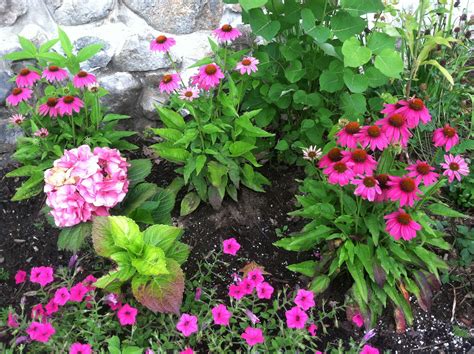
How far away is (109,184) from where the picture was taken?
6.84 feet

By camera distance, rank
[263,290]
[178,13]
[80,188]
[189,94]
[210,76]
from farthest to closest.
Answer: [178,13] → [189,94] → [210,76] → [80,188] → [263,290]

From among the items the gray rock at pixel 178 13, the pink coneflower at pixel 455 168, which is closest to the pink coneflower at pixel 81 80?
the gray rock at pixel 178 13

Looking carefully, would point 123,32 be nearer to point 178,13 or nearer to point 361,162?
point 178,13

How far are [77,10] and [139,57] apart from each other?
0.39 metres

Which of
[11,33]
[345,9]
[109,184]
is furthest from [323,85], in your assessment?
[11,33]

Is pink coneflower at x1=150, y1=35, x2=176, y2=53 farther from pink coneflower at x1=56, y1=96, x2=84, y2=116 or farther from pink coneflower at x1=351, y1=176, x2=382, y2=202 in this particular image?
pink coneflower at x1=351, y1=176, x2=382, y2=202

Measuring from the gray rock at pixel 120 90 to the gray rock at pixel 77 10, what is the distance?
1.04 feet

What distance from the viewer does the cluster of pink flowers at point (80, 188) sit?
2.02 metres

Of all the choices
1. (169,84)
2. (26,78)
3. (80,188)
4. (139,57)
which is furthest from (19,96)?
(139,57)

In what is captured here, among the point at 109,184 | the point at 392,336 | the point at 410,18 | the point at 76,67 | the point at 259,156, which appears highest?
the point at 410,18

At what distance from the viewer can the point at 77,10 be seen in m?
2.60

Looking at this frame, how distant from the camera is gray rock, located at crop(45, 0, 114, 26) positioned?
8.47ft

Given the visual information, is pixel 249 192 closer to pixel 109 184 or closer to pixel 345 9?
pixel 109 184

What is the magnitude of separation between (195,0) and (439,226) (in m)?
1.69
